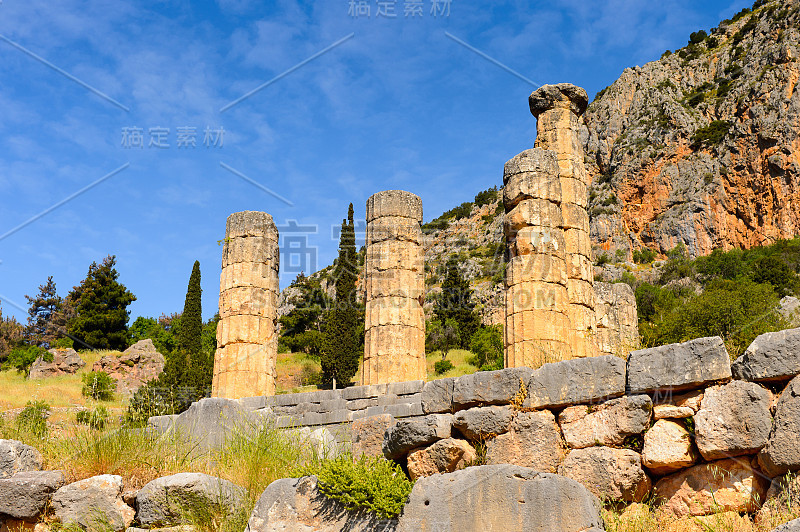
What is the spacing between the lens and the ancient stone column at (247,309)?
15.4m

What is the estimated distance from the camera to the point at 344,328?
112ft

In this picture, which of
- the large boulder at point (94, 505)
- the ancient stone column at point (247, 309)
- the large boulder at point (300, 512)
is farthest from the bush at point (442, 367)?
the large boulder at point (300, 512)

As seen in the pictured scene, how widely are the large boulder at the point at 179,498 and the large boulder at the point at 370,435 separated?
1.35 m

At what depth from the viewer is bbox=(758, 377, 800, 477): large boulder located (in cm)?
509

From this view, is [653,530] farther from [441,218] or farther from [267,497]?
[441,218]

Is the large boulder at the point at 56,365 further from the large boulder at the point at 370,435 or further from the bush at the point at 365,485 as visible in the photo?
the bush at the point at 365,485

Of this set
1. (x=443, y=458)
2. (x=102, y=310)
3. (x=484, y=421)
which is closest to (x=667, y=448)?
(x=484, y=421)

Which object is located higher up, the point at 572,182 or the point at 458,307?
the point at 458,307

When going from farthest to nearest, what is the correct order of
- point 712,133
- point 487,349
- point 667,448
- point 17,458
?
1. point 712,133
2. point 487,349
3. point 17,458
4. point 667,448

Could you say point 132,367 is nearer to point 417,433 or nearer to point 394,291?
point 394,291

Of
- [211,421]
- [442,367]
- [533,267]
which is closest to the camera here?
[211,421]

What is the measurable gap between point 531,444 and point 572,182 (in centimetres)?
1080

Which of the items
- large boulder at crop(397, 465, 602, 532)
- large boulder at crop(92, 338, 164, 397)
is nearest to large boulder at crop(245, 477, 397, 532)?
large boulder at crop(397, 465, 602, 532)

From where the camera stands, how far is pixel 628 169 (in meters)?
58.8
